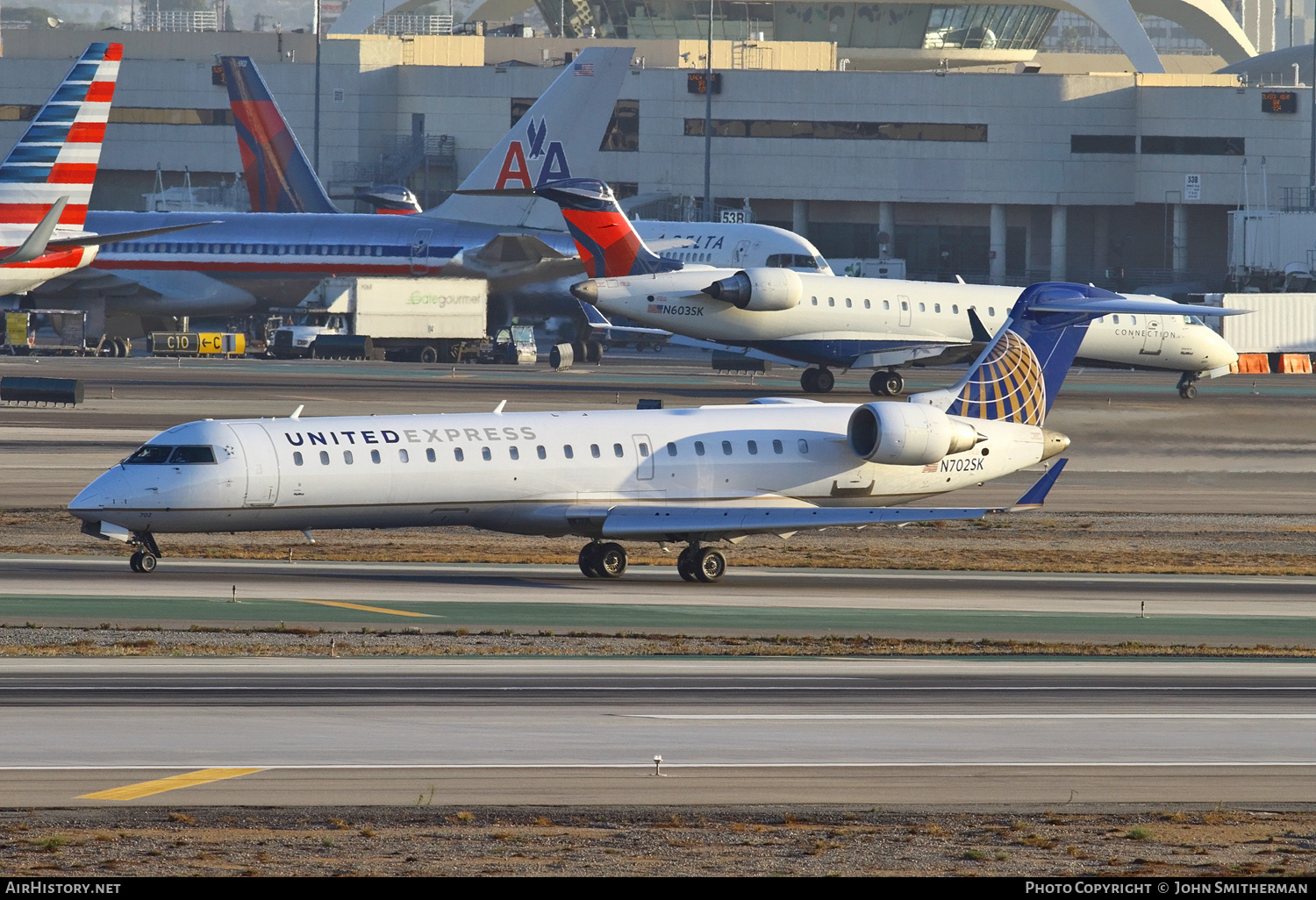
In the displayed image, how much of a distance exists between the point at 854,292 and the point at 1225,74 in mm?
85170

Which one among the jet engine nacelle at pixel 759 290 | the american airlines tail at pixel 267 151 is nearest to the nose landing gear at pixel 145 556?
the jet engine nacelle at pixel 759 290

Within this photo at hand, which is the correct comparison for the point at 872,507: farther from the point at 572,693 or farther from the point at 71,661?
the point at 71,661

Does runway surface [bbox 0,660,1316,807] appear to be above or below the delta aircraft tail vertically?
below

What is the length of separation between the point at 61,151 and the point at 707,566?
96.5 ft

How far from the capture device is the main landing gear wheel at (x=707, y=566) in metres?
36.8

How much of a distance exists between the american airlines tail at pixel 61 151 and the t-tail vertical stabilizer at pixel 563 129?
31272 mm

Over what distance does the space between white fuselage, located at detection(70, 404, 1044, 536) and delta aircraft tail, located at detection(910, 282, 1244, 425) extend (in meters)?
0.79

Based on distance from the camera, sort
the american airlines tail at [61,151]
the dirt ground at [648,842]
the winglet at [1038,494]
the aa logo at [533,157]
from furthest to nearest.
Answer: the aa logo at [533,157], the american airlines tail at [61,151], the winglet at [1038,494], the dirt ground at [648,842]

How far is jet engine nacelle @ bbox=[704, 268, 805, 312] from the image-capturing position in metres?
68.6

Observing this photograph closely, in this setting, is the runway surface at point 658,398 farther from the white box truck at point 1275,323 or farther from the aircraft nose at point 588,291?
the white box truck at point 1275,323

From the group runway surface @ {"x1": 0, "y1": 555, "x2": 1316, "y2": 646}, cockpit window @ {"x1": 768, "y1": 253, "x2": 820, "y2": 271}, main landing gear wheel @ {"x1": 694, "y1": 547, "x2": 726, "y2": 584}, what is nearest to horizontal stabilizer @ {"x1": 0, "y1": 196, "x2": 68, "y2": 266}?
runway surface @ {"x1": 0, "y1": 555, "x2": 1316, "y2": 646}

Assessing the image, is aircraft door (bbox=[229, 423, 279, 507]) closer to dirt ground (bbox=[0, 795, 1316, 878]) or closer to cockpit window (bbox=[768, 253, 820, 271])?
dirt ground (bbox=[0, 795, 1316, 878])

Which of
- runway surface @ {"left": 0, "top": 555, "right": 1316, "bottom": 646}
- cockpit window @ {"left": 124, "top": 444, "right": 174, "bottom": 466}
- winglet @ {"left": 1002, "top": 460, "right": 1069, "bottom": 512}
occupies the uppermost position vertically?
cockpit window @ {"left": 124, "top": 444, "right": 174, "bottom": 466}

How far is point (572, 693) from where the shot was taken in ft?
81.8
